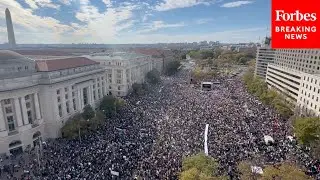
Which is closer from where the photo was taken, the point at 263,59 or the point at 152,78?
the point at 152,78

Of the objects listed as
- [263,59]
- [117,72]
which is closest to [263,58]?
[263,59]

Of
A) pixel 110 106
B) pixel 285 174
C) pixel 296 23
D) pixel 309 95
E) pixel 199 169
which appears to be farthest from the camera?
pixel 110 106

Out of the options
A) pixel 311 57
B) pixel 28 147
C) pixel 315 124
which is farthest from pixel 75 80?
pixel 311 57

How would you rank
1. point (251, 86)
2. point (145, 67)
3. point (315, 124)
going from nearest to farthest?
point (315, 124) → point (251, 86) → point (145, 67)

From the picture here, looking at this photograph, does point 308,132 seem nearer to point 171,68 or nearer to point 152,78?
point 152,78

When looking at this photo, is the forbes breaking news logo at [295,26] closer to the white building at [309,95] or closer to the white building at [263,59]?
the white building at [309,95]

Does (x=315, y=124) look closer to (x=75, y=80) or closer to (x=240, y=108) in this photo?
(x=240, y=108)
